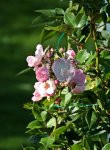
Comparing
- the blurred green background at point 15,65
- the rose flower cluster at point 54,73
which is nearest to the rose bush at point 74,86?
the rose flower cluster at point 54,73

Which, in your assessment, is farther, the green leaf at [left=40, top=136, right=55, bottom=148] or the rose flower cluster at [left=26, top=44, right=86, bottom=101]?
the green leaf at [left=40, top=136, right=55, bottom=148]

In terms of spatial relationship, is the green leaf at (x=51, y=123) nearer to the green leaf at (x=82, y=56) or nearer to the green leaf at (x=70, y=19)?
the green leaf at (x=82, y=56)

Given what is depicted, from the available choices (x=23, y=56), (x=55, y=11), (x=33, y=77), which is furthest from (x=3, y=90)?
(x=55, y=11)

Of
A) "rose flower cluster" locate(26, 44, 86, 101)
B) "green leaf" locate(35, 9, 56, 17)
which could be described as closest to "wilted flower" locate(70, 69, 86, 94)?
"rose flower cluster" locate(26, 44, 86, 101)

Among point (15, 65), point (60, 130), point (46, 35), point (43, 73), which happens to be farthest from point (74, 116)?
point (15, 65)

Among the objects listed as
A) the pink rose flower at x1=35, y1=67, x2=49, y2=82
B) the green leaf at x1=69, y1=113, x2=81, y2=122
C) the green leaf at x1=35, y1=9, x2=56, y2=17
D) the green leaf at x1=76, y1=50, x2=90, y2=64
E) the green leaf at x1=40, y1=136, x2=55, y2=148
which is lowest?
the green leaf at x1=40, y1=136, x2=55, y2=148

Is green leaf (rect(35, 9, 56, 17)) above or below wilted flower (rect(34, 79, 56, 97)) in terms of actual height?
above

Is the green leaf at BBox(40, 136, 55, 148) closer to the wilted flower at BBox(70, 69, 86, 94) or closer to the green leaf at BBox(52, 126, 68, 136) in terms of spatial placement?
the green leaf at BBox(52, 126, 68, 136)

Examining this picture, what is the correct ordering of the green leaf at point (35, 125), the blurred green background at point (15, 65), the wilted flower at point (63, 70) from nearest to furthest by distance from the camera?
1. the wilted flower at point (63, 70)
2. the green leaf at point (35, 125)
3. the blurred green background at point (15, 65)

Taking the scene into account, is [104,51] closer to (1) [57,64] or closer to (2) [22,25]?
(1) [57,64]
